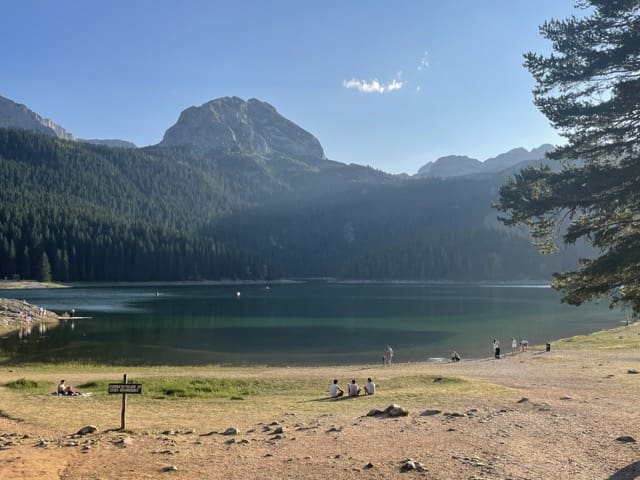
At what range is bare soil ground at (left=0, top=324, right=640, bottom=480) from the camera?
1548 cm

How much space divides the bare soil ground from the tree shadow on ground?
5cm

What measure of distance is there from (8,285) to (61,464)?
18007cm

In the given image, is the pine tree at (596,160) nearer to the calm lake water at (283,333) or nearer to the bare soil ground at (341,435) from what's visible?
the bare soil ground at (341,435)

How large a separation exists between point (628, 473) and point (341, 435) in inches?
367

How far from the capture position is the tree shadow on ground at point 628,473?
48.9 ft

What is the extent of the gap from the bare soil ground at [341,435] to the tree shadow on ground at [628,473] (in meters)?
0.05

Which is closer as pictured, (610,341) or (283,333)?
(610,341)

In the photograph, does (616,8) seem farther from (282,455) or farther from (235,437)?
(235,437)

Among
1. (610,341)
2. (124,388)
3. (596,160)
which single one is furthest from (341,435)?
(610,341)

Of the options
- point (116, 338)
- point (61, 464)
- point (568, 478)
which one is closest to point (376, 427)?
point (568, 478)

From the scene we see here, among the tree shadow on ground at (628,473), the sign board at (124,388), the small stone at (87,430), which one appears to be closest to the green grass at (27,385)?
the small stone at (87,430)

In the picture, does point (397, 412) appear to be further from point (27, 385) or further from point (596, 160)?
point (27, 385)

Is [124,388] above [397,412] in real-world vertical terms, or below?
above

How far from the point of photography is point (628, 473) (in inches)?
598
